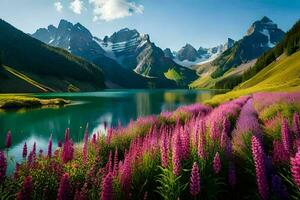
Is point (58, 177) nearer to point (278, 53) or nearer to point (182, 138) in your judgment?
point (182, 138)

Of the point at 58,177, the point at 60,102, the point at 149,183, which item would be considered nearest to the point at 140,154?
the point at 149,183

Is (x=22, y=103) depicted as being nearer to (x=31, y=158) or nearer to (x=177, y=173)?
(x=31, y=158)

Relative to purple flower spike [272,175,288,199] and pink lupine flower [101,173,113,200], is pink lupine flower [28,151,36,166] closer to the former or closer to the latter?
pink lupine flower [101,173,113,200]

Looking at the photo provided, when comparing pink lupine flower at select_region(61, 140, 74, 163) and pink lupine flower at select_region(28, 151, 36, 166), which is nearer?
pink lupine flower at select_region(28, 151, 36, 166)

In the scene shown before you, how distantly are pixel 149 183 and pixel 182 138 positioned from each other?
1.81 meters

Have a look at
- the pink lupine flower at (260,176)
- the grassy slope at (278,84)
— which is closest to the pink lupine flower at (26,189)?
the pink lupine flower at (260,176)

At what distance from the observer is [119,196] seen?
7516 millimetres

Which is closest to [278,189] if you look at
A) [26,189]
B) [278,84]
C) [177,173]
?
[177,173]

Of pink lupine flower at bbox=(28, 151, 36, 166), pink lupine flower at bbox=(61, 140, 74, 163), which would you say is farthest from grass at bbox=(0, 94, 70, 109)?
pink lupine flower at bbox=(28, 151, 36, 166)

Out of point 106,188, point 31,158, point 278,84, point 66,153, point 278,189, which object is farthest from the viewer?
point 278,84

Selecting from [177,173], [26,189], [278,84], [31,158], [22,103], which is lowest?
[22,103]

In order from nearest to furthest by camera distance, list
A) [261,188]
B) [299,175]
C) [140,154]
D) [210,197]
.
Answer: [299,175] → [261,188] → [210,197] → [140,154]

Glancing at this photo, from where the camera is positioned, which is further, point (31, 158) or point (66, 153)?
point (66, 153)

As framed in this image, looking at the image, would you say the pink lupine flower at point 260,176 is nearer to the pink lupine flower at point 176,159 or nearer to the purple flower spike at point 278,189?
the purple flower spike at point 278,189
